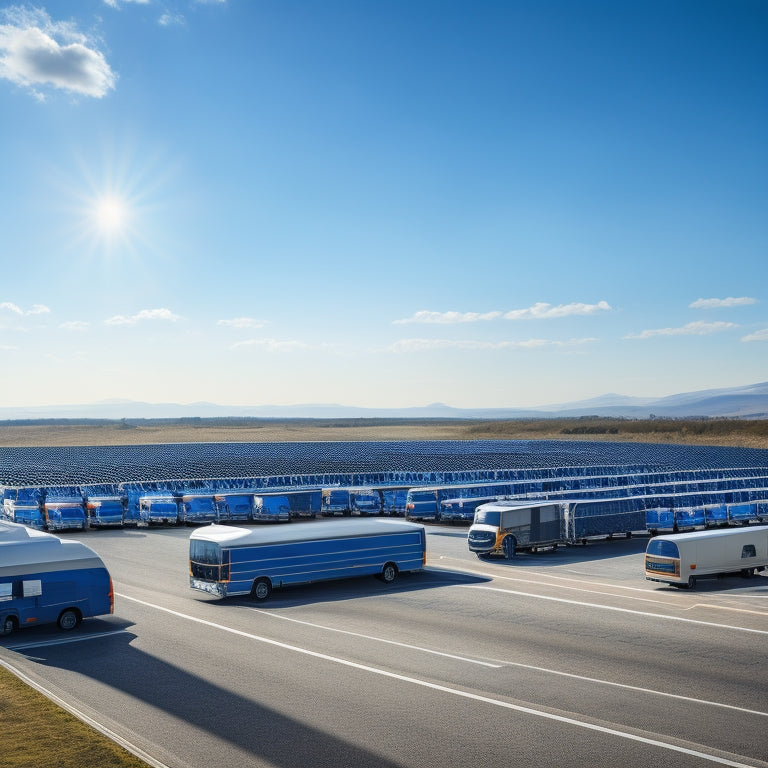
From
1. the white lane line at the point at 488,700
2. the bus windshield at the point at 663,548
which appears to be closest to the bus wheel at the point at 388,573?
the white lane line at the point at 488,700

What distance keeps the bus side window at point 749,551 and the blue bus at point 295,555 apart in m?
14.2

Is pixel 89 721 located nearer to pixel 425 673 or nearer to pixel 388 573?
pixel 425 673

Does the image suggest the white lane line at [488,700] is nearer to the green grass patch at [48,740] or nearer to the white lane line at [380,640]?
the white lane line at [380,640]

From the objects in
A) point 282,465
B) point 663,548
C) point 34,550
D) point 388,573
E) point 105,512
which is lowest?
point 388,573

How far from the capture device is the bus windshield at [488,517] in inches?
1689

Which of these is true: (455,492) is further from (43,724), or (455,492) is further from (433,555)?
(43,724)

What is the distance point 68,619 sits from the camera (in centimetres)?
2667

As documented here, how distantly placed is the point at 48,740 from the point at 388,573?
21521 mm

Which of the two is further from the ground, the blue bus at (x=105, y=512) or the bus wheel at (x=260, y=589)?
the blue bus at (x=105, y=512)

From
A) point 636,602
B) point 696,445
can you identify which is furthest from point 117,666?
point 696,445

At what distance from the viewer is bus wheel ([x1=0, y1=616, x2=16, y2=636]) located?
25.6 meters

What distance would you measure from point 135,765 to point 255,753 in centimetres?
241

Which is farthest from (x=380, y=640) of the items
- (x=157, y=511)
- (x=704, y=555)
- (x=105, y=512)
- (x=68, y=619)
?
(x=105, y=512)

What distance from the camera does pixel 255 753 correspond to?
629 inches
